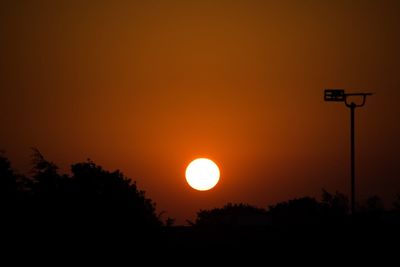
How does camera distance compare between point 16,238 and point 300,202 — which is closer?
point 16,238

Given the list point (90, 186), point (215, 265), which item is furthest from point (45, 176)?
point (215, 265)

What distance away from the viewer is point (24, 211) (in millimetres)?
26484

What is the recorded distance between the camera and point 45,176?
27.8 m

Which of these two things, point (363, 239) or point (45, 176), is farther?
point (363, 239)

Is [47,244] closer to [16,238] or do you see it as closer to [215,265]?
[16,238]

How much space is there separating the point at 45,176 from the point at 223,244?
32.7ft

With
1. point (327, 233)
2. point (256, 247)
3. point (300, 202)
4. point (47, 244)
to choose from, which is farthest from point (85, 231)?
point (300, 202)

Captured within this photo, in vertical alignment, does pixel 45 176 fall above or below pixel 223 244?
above

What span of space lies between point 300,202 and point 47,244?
5890cm

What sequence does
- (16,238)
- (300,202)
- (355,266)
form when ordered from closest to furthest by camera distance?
(16,238)
(355,266)
(300,202)

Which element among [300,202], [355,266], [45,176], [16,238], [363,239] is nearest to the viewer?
[16,238]

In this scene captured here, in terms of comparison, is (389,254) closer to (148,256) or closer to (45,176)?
(148,256)

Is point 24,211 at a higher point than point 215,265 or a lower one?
higher

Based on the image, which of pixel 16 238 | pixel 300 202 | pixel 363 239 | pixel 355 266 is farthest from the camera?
pixel 300 202
